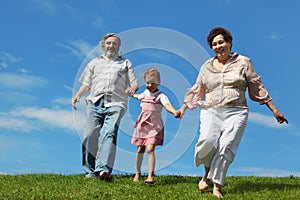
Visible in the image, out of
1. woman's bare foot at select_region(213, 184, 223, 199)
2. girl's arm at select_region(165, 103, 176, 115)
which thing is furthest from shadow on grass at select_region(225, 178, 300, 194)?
girl's arm at select_region(165, 103, 176, 115)

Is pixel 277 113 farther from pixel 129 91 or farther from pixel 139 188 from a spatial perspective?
pixel 129 91

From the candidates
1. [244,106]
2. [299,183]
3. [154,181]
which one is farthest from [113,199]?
[299,183]

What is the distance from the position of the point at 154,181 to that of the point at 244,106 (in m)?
2.79

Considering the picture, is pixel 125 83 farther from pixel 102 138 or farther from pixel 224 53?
pixel 224 53

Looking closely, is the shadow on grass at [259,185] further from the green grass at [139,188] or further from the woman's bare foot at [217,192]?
the woman's bare foot at [217,192]

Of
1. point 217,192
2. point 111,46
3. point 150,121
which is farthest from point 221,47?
point 111,46

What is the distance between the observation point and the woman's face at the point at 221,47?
25.9 feet

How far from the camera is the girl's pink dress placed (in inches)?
364

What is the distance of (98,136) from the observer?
10.5 m

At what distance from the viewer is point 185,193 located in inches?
318

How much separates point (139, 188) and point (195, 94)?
6.68 feet

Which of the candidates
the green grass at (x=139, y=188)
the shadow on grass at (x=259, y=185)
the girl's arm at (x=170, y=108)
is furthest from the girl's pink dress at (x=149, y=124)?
the shadow on grass at (x=259, y=185)

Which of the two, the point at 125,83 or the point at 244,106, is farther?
the point at 125,83

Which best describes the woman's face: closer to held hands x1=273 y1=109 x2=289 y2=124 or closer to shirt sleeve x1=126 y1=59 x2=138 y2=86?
held hands x1=273 y1=109 x2=289 y2=124
